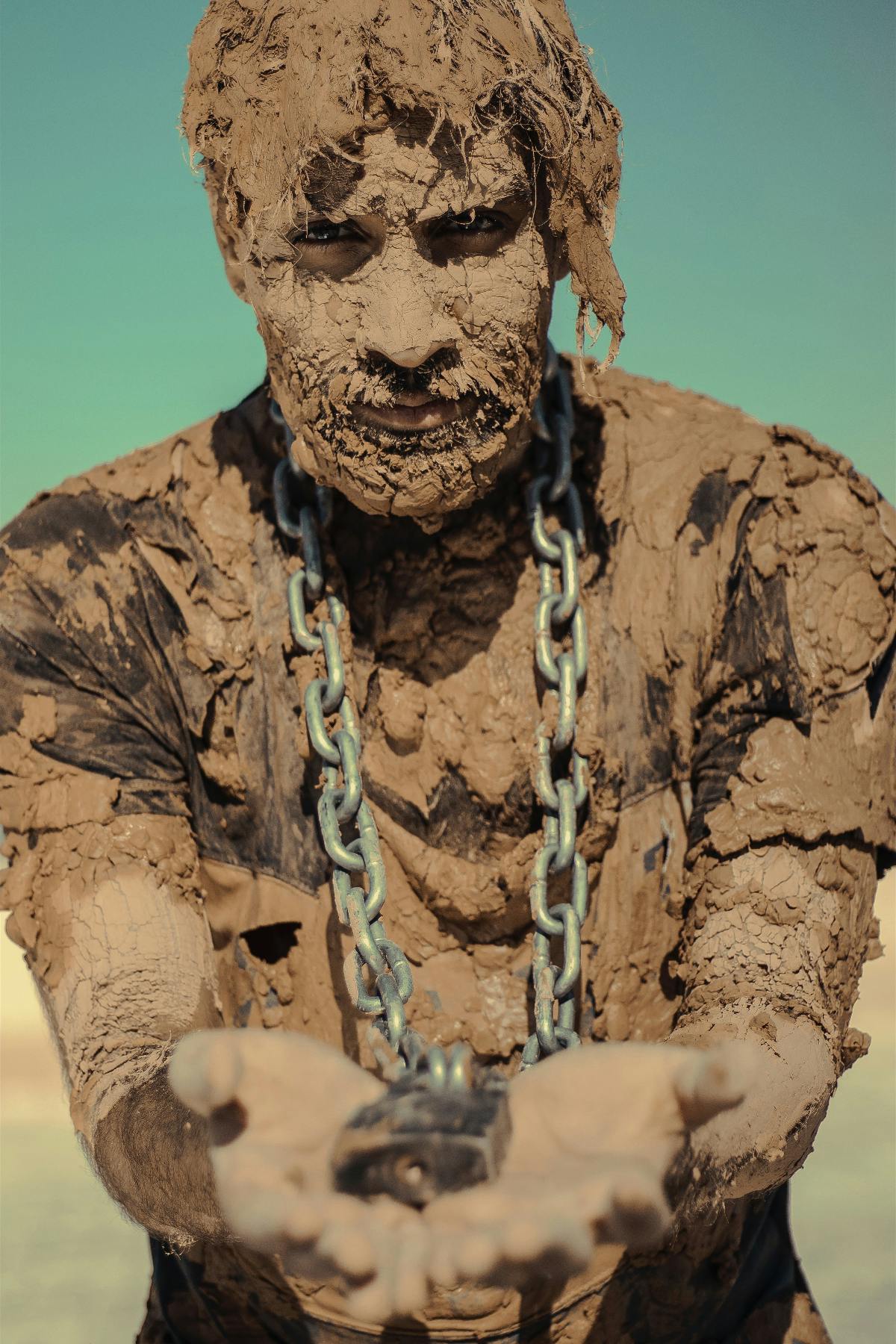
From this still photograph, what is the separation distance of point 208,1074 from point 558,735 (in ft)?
3.38

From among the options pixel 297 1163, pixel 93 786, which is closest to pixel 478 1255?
pixel 297 1163

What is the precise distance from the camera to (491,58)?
236 cm

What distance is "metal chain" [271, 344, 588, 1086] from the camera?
2.47 m

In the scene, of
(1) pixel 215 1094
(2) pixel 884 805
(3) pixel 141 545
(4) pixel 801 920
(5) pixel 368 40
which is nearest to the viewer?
(1) pixel 215 1094

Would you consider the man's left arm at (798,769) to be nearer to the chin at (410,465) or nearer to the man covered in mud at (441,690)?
the man covered in mud at (441,690)

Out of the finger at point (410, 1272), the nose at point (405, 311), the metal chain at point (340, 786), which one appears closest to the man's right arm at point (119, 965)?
the metal chain at point (340, 786)

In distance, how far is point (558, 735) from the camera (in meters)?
2.58

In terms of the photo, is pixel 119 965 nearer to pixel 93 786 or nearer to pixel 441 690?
pixel 93 786

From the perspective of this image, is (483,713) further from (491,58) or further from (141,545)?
(491,58)

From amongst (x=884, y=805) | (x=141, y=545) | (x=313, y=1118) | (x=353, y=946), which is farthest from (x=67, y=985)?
(x=884, y=805)

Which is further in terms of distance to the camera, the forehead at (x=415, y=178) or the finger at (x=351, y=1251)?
the forehead at (x=415, y=178)

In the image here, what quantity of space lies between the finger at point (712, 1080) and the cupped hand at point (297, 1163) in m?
0.28

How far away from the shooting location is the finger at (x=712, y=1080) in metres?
1.62

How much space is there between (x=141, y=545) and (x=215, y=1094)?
4.32 feet
